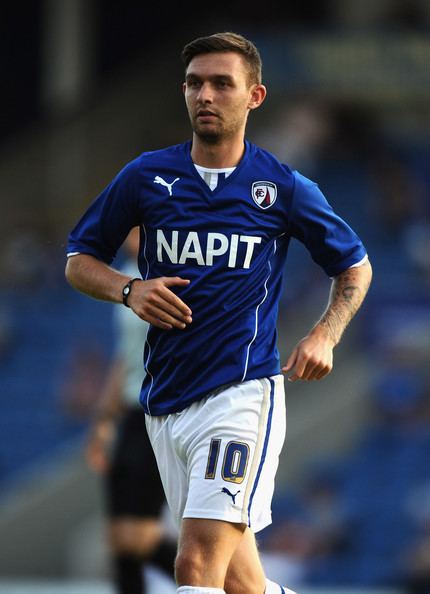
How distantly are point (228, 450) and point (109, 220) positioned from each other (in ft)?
3.14

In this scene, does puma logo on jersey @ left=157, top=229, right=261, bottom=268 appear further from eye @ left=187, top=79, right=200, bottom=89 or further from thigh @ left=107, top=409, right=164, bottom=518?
thigh @ left=107, top=409, right=164, bottom=518

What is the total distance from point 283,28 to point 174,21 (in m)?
3.41

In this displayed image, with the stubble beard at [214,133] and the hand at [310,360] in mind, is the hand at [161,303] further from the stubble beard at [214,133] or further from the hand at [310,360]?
the stubble beard at [214,133]

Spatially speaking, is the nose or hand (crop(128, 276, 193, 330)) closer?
hand (crop(128, 276, 193, 330))

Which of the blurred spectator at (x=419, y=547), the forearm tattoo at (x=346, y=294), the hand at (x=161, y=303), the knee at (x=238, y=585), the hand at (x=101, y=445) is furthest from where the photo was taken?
the blurred spectator at (x=419, y=547)

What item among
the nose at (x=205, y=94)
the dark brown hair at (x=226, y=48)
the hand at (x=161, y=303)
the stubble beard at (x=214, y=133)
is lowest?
the hand at (x=161, y=303)

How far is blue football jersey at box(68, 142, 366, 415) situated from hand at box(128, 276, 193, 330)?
0.52ft

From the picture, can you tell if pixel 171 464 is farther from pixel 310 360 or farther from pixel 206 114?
pixel 206 114

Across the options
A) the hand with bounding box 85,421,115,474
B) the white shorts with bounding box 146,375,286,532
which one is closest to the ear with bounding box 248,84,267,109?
the white shorts with bounding box 146,375,286,532

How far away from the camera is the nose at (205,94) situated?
488cm

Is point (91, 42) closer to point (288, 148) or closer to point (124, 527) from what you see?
point (288, 148)

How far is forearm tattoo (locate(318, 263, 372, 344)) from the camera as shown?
201 inches

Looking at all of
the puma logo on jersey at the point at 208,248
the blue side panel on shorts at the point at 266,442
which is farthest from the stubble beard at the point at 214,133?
the blue side panel on shorts at the point at 266,442

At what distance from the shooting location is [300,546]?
12547mm
